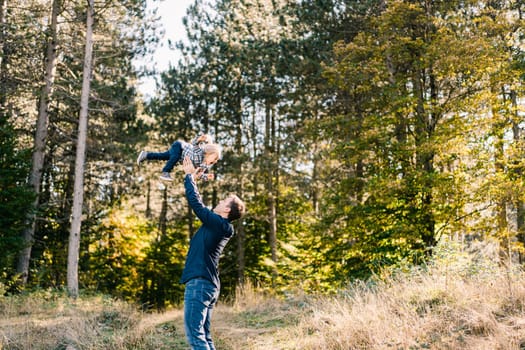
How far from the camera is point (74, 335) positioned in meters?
6.70

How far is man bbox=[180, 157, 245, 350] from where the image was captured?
4.39m

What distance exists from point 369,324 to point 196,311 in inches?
101

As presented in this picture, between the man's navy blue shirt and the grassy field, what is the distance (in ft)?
7.14

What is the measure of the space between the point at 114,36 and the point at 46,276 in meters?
10.2

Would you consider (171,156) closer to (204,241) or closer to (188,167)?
(188,167)

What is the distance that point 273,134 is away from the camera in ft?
66.2

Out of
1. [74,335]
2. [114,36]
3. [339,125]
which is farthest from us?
[114,36]

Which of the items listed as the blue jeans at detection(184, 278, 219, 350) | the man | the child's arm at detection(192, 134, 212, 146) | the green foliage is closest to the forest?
the green foliage

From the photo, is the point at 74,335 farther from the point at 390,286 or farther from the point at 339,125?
the point at 339,125

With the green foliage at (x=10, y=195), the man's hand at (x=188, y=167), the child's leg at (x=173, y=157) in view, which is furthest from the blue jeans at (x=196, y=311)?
the green foliage at (x=10, y=195)

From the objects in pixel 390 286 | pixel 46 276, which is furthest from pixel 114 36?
pixel 390 286

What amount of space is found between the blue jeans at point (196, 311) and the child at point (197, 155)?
1.16 meters

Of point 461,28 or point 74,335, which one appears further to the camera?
point 461,28

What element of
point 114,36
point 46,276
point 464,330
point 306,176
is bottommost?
point 46,276
